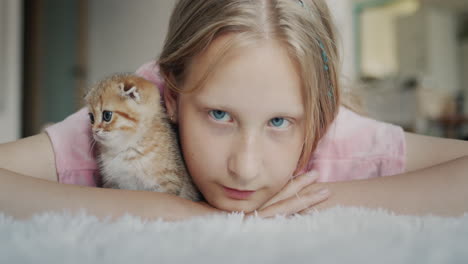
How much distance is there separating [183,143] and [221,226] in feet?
1.17

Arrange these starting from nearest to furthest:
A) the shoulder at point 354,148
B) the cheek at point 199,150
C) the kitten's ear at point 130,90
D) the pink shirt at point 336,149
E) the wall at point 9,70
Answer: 1. the cheek at point 199,150
2. the kitten's ear at point 130,90
3. the pink shirt at point 336,149
4. the shoulder at point 354,148
5. the wall at point 9,70

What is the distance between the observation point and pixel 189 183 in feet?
2.92

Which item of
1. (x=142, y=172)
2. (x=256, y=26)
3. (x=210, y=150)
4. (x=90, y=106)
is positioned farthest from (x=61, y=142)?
(x=256, y=26)

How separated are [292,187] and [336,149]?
0.37m

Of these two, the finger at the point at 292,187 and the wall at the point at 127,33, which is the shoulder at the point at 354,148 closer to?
the finger at the point at 292,187

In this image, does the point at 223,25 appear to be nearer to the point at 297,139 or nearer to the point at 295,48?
the point at 295,48

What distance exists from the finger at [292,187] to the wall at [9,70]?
10.5 feet

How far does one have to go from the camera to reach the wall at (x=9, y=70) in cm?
333

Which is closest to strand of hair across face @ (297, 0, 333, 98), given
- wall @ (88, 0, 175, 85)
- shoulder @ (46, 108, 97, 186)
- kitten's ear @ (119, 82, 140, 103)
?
kitten's ear @ (119, 82, 140, 103)

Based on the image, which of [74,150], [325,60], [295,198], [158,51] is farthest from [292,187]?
[158,51]

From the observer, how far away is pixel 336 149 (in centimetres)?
111

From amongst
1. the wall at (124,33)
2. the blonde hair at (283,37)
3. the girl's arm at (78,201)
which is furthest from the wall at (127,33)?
the girl's arm at (78,201)

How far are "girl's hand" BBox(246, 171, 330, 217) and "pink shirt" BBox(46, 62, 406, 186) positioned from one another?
0.88ft

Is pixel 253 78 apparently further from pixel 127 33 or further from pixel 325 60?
pixel 127 33
